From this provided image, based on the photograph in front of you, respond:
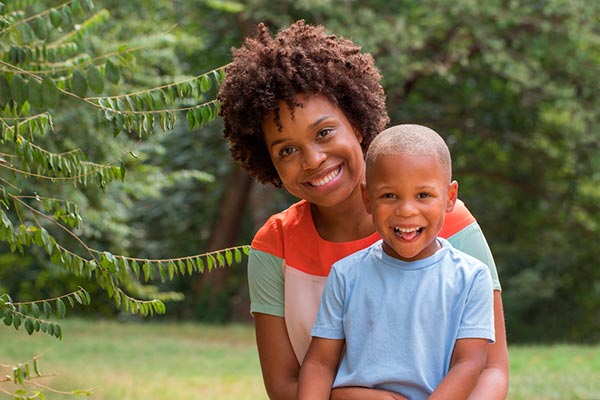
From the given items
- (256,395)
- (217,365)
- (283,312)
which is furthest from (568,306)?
(283,312)

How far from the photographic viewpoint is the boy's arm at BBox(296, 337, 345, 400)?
2.85 m

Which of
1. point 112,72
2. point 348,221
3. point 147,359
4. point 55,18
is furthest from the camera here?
point 147,359

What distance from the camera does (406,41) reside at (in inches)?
542

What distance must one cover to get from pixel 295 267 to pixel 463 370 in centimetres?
85

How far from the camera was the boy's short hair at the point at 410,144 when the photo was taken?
2.76 meters

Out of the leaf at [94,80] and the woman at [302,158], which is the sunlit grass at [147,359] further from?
the leaf at [94,80]

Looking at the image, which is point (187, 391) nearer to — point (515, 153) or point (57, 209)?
point (57, 209)

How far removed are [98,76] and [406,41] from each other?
1165cm

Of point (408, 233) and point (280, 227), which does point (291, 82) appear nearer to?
point (280, 227)

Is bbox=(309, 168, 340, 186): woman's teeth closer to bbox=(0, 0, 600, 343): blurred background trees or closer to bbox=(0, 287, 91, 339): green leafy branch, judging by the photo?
bbox=(0, 287, 91, 339): green leafy branch

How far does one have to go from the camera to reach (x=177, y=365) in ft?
37.3

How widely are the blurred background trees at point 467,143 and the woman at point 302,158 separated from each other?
25.5ft

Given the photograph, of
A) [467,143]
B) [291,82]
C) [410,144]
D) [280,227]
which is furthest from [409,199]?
[467,143]

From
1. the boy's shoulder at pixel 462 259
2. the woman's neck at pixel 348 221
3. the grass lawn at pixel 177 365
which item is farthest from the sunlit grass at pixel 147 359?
the boy's shoulder at pixel 462 259
